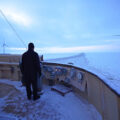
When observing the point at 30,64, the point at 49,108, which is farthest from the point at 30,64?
the point at 49,108

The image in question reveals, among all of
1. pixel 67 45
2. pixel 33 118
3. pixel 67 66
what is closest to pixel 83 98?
pixel 67 66

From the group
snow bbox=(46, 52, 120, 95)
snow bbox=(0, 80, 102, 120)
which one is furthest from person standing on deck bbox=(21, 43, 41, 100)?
snow bbox=(46, 52, 120, 95)

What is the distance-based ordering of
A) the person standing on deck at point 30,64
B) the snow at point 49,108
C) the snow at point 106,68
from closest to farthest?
the snow at point 106,68, the snow at point 49,108, the person standing on deck at point 30,64

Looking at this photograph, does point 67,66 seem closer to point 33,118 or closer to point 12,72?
point 33,118

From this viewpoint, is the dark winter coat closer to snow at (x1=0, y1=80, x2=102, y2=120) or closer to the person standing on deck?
the person standing on deck

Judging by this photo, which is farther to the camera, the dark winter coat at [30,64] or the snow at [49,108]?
the dark winter coat at [30,64]

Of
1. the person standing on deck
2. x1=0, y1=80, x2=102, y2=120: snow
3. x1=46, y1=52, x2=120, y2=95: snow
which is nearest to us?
x1=46, y1=52, x2=120, y2=95: snow

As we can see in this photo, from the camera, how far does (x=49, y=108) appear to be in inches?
81.7

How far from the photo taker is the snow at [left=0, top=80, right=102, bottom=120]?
1.82m

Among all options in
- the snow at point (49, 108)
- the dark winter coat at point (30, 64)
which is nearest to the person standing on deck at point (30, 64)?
the dark winter coat at point (30, 64)

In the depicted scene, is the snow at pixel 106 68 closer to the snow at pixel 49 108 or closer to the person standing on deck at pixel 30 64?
the snow at pixel 49 108

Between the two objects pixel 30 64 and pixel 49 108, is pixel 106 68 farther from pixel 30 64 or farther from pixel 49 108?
pixel 30 64

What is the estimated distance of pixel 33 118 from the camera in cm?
176

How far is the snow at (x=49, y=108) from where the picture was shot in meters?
1.82
